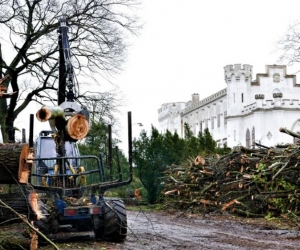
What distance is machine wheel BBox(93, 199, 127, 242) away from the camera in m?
11.0

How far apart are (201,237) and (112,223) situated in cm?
219

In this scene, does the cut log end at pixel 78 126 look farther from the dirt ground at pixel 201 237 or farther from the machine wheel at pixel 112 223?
the dirt ground at pixel 201 237

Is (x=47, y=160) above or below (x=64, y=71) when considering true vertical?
below

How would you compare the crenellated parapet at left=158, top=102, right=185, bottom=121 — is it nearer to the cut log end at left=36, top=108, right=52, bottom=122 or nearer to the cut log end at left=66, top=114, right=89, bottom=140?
the cut log end at left=66, top=114, right=89, bottom=140

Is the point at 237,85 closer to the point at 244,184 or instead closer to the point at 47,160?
the point at 244,184

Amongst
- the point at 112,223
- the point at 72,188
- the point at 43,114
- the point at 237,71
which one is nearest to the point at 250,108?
the point at 237,71

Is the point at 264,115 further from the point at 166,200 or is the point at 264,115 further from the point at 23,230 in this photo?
the point at 23,230

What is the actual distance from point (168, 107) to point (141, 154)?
52.8 meters

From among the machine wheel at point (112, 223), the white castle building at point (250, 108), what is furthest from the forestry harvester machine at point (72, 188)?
the white castle building at point (250, 108)

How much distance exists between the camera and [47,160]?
40.0ft

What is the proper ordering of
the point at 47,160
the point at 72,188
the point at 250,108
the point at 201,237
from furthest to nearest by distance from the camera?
the point at 250,108 < the point at 201,237 < the point at 47,160 < the point at 72,188

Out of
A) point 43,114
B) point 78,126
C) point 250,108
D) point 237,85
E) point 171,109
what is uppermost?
point 237,85

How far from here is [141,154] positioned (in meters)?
27.8

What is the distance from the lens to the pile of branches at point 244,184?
16016 millimetres
